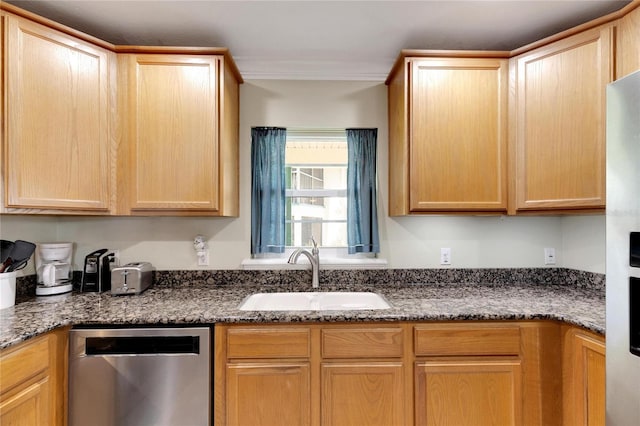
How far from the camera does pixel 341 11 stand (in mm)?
1631

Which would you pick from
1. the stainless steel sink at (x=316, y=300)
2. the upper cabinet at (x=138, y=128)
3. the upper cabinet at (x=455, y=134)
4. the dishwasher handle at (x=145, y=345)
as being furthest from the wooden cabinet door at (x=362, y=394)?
the upper cabinet at (x=138, y=128)

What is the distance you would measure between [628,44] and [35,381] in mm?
3002

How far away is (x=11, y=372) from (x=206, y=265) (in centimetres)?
106

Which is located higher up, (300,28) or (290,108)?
(300,28)

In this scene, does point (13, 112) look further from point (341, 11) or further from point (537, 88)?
point (537, 88)

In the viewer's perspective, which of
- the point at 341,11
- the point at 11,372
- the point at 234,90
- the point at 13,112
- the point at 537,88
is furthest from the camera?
the point at 234,90

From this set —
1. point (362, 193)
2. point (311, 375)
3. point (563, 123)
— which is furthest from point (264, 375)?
point (563, 123)

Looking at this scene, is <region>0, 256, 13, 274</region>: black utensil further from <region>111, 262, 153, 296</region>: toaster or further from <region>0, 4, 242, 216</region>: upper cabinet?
<region>111, 262, 153, 296</region>: toaster

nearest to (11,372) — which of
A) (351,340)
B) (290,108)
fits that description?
(351,340)

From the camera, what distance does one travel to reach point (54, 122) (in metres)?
1.59

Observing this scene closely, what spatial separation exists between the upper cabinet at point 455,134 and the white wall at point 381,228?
376 mm

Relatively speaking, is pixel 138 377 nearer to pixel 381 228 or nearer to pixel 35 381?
pixel 35 381

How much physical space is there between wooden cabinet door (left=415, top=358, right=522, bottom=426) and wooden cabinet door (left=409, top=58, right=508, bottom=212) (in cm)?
83

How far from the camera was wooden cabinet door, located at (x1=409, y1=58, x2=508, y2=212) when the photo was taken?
184 cm
